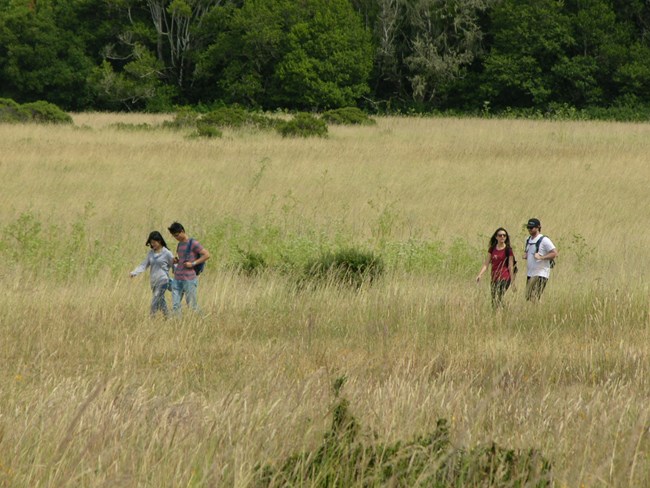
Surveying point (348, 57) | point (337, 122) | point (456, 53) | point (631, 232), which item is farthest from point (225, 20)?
point (631, 232)

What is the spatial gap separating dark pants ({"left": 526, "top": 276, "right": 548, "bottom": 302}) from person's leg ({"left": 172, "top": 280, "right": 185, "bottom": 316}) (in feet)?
10.8

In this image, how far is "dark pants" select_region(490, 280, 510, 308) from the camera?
376 inches

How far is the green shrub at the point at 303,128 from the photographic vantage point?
30.2 metres

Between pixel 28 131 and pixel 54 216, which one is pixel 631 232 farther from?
pixel 28 131

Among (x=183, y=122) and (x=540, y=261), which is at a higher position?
(x=540, y=261)

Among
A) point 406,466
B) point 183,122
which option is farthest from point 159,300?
point 183,122

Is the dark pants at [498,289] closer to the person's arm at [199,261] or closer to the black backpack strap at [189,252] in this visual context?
the person's arm at [199,261]

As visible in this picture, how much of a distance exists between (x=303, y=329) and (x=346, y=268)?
121 inches

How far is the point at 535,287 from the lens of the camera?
32.6 ft

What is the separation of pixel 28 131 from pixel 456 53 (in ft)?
96.9

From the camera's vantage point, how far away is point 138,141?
1105 inches

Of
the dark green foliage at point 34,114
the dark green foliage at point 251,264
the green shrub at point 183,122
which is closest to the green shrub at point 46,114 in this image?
the dark green foliage at point 34,114

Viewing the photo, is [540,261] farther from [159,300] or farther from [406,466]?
[406,466]

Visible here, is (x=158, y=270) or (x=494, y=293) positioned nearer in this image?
(x=158, y=270)
